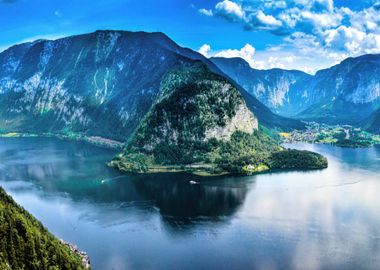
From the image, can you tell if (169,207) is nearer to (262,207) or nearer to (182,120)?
(262,207)

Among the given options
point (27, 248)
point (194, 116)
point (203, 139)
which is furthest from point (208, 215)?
point (194, 116)

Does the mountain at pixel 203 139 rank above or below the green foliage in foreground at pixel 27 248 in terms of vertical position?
above

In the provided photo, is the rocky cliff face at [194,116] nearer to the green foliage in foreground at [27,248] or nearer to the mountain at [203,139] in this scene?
the mountain at [203,139]

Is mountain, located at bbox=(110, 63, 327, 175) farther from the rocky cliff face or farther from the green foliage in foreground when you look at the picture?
the green foliage in foreground

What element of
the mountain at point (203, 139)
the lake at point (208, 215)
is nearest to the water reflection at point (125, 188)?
the lake at point (208, 215)

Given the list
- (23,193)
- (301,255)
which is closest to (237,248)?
(301,255)

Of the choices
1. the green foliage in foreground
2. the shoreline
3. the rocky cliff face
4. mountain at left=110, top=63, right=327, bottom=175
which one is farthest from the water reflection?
the green foliage in foreground

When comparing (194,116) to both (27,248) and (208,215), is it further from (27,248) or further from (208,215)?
(27,248)
